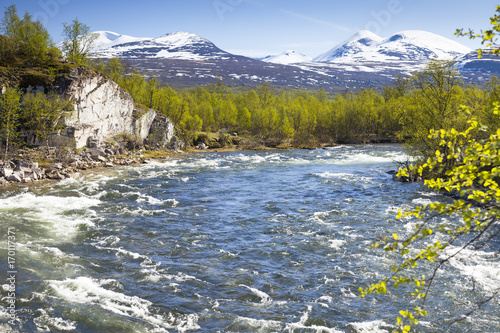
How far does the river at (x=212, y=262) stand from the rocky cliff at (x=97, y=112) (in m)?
22.1

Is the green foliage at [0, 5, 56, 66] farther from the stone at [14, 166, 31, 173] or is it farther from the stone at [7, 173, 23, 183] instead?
the stone at [7, 173, 23, 183]

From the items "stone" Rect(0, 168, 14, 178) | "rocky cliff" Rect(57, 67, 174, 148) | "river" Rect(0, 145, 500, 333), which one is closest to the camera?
"river" Rect(0, 145, 500, 333)

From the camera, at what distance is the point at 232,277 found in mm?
18234

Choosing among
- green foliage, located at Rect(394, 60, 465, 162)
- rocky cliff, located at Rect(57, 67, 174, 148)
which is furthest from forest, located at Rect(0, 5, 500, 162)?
rocky cliff, located at Rect(57, 67, 174, 148)

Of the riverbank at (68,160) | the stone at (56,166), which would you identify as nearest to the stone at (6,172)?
the riverbank at (68,160)

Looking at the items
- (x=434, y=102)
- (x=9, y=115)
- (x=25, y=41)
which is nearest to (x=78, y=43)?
(x=25, y=41)

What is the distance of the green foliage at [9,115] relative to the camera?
45.9 m

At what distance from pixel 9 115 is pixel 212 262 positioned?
3956cm

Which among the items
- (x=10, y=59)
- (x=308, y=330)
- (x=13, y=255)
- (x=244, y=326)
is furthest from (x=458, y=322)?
(x=10, y=59)

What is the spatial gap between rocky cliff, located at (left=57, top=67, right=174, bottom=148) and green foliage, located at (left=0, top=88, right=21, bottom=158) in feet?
22.5

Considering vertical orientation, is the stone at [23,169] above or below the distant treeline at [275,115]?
below

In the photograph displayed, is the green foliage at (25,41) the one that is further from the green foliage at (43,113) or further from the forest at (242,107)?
the green foliage at (43,113)

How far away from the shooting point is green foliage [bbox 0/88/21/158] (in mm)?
45856

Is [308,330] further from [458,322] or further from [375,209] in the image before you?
[375,209]
